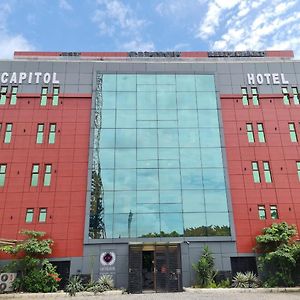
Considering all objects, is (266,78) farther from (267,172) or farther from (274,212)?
(274,212)

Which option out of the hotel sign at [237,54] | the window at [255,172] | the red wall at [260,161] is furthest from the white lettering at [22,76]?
the window at [255,172]

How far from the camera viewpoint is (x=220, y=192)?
25.3 m

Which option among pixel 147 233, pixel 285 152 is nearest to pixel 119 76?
pixel 147 233

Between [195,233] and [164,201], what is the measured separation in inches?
136

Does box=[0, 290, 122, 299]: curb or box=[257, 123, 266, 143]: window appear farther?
box=[257, 123, 266, 143]: window

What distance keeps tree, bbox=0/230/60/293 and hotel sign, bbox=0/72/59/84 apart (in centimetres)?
1361

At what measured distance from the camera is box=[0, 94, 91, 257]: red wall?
23797mm

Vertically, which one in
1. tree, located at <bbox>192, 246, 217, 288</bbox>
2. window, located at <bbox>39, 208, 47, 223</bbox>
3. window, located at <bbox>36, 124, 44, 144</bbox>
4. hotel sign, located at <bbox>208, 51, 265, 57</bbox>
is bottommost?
tree, located at <bbox>192, 246, 217, 288</bbox>

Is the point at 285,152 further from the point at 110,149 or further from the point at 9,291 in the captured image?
the point at 9,291

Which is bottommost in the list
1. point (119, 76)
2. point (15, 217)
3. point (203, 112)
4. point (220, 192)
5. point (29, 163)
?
point (15, 217)

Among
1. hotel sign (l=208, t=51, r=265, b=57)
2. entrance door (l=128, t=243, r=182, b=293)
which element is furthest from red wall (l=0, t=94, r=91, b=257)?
hotel sign (l=208, t=51, r=265, b=57)

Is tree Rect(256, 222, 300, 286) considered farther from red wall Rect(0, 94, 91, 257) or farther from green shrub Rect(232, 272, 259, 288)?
red wall Rect(0, 94, 91, 257)

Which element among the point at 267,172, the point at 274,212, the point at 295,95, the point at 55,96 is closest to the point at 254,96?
the point at 295,95

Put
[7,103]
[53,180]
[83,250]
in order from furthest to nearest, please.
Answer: [7,103], [53,180], [83,250]
